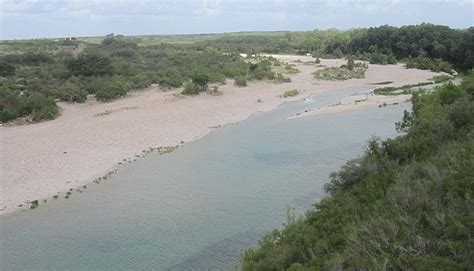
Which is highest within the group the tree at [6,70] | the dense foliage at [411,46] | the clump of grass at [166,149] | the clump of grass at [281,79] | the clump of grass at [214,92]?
the dense foliage at [411,46]

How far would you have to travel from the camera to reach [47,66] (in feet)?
204

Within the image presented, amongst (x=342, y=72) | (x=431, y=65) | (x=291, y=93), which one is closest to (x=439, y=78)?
(x=431, y=65)

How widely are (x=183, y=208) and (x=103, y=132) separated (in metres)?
16.5

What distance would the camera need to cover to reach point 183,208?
20.4m

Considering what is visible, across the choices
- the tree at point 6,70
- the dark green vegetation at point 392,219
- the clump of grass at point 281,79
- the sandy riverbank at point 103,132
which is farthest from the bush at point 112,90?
the dark green vegetation at point 392,219

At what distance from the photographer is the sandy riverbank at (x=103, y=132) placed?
81.0ft

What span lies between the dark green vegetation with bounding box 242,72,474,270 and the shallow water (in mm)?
2698

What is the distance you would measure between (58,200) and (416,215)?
52.7 feet

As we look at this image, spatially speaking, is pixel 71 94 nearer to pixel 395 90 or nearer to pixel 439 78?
pixel 395 90

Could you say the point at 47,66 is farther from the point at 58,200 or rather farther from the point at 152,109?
the point at 58,200

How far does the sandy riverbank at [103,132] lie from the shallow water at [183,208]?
1.97 m

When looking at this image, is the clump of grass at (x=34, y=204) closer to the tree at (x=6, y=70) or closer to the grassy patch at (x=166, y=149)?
the grassy patch at (x=166, y=149)

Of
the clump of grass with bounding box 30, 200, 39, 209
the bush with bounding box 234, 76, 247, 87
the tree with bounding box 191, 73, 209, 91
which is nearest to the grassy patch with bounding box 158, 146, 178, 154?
the clump of grass with bounding box 30, 200, 39, 209

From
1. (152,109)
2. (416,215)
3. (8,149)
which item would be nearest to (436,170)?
(416,215)
